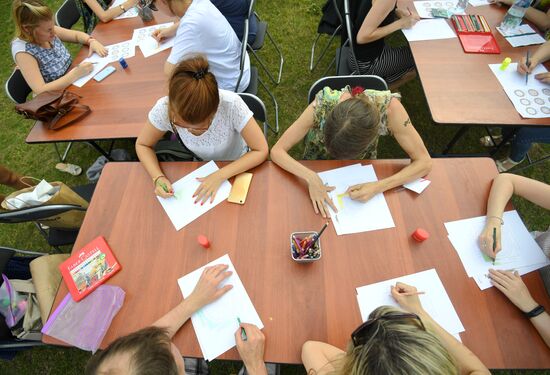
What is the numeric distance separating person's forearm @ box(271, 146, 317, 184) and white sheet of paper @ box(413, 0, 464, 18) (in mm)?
1642

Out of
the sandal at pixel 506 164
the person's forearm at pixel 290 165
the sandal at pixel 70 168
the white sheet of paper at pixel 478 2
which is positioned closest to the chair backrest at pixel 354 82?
the person's forearm at pixel 290 165

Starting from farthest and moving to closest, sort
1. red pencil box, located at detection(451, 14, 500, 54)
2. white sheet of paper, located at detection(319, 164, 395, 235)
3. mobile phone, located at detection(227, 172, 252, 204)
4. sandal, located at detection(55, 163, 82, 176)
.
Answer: sandal, located at detection(55, 163, 82, 176) → red pencil box, located at detection(451, 14, 500, 54) → mobile phone, located at detection(227, 172, 252, 204) → white sheet of paper, located at detection(319, 164, 395, 235)

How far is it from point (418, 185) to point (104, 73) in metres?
2.26

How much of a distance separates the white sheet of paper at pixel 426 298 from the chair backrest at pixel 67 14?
323cm

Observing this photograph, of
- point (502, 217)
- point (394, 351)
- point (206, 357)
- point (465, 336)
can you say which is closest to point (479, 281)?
point (465, 336)

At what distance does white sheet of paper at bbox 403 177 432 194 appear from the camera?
4.80 ft

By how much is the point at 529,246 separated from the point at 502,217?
15cm

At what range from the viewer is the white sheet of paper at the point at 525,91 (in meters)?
1.70

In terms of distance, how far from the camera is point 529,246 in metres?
1.31

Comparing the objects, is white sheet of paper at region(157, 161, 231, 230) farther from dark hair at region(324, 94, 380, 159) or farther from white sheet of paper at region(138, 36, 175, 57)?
white sheet of paper at region(138, 36, 175, 57)

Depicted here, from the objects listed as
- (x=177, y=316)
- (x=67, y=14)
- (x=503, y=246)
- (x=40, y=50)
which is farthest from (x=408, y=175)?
(x=67, y=14)

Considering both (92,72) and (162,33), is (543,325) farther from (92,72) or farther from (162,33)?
(92,72)

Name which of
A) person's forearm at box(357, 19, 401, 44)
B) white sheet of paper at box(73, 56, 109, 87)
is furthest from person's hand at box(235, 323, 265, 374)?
white sheet of paper at box(73, 56, 109, 87)

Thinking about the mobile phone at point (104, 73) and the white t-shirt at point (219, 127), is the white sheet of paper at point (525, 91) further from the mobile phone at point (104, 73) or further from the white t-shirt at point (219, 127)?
the mobile phone at point (104, 73)
